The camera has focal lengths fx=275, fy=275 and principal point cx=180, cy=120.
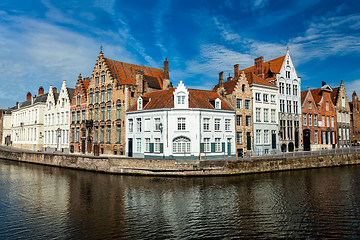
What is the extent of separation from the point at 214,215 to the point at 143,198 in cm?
601

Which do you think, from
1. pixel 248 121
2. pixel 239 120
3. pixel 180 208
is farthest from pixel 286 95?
pixel 180 208

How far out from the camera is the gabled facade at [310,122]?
47250mm

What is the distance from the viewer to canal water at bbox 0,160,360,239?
509 inches

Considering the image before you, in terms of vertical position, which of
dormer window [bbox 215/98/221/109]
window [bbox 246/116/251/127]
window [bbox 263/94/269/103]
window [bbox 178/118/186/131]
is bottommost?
window [bbox 178/118/186/131]

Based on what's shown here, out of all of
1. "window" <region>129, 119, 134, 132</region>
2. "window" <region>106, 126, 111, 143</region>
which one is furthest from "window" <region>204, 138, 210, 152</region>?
"window" <region>106, 126, 111, 143</region>

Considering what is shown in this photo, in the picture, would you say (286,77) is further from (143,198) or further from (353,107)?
(143,198)

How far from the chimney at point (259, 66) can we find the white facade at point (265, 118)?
3.42 m

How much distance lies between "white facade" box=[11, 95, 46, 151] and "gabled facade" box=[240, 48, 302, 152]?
44.5 meters

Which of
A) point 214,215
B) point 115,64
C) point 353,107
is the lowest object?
point 214,215

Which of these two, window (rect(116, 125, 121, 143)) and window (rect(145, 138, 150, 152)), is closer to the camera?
window (rect(145, 138, 150, 152))

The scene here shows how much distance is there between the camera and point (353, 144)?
56.8 m

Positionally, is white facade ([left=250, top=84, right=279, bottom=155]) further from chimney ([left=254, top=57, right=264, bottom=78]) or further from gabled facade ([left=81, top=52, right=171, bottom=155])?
gabled facade ([left=81, top=52, right=171, bottom=155])

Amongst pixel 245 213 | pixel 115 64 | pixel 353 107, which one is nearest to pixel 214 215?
pixel 245 213

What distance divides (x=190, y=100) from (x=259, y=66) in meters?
16.7
